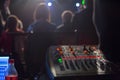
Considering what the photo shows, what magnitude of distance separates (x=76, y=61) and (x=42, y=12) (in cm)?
47

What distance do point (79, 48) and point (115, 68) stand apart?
303 millimetres

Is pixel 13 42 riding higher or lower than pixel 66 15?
lower

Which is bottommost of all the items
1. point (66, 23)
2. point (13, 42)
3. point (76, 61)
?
point (76, 61)

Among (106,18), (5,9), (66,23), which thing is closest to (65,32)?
(66,23)

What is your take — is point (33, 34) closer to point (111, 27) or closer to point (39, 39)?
point (39, 39)

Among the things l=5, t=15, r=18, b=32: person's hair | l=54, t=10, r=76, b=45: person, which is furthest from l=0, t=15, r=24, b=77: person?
l=54, t=10, r=76, b=45: person

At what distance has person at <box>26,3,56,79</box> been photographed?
1.75 metres

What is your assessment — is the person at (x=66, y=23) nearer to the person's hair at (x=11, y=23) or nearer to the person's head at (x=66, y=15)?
the person's head at (x=66, y=15)

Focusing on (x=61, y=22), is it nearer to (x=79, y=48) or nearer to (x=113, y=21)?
(x=79, y=48)

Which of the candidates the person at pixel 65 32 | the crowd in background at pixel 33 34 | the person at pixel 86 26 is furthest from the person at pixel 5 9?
the person at pixel 86 26

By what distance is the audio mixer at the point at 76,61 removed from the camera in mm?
1409

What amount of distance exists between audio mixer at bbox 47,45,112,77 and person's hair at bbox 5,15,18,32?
0.30 metres

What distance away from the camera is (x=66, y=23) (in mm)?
1776

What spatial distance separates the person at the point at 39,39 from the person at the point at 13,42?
55 mm
